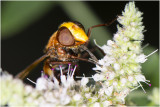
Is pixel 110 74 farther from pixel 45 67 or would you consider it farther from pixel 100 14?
pixel 100 14

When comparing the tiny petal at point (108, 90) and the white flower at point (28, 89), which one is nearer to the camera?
the white flower at point (28, 89)

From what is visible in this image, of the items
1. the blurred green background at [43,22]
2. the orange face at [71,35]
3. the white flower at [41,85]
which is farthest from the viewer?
the blurred green background at [43,22]

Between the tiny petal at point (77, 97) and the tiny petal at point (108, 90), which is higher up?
the tiny petal at point (108, 90)

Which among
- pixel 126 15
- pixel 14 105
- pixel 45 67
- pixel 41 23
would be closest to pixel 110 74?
pixel 126 15

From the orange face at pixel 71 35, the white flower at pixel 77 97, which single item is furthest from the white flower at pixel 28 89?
the orange face at pixel 71 35

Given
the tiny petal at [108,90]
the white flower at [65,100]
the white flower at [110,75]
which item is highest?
the white flower at [110,75]

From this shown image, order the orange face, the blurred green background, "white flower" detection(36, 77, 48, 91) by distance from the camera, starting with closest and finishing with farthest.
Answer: "white flower" detection(36, 77, 48, 91) < the orange face < the blurred green background

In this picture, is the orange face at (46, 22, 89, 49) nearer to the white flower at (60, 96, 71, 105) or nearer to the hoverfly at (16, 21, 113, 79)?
the hoverfly at (16, 21, 113, 79)

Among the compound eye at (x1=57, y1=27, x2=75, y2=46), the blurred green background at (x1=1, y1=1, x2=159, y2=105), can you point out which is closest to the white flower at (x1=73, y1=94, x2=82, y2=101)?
the compound eye at (x1=57, y1=27, x2=75, y2=46)

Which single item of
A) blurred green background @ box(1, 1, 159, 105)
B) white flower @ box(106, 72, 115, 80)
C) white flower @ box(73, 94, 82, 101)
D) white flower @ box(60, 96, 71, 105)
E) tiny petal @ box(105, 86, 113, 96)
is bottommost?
white flower @ box(60, 96, 71, 105)

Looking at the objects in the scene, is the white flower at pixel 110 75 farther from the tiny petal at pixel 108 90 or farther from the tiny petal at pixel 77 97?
the tiny petal at pixel 77 97
